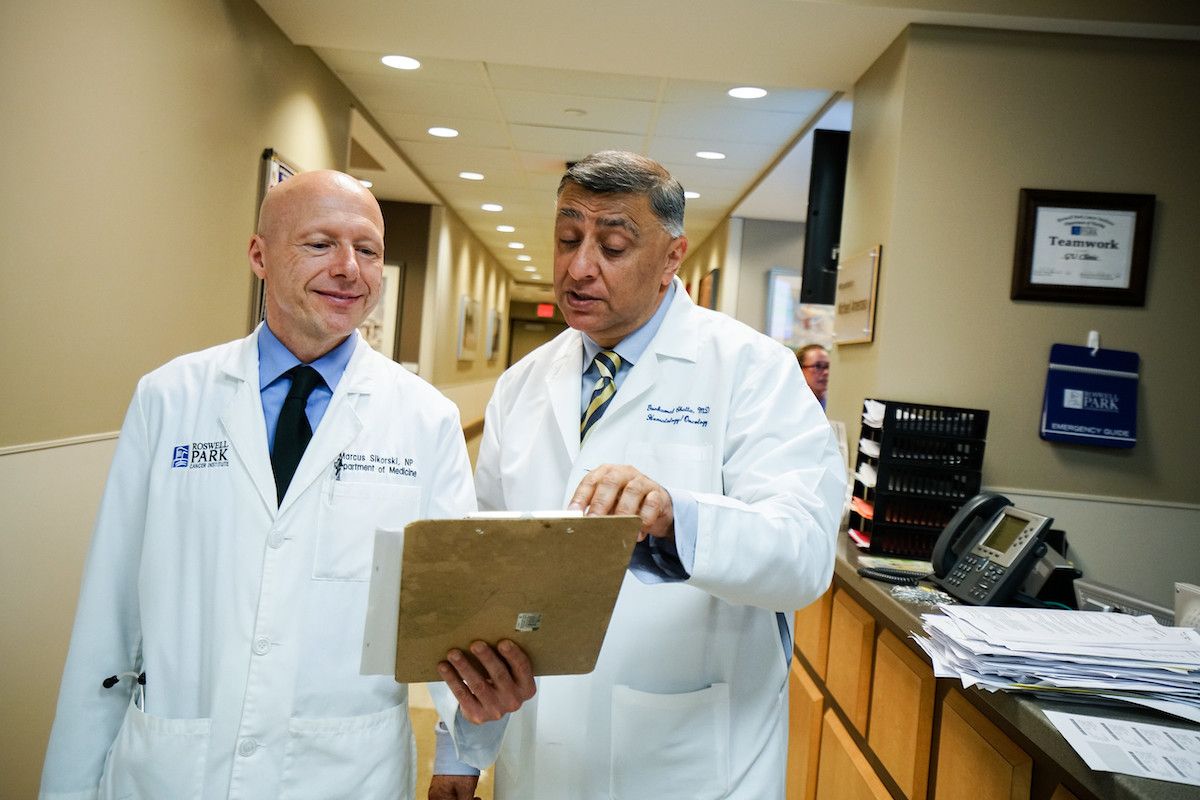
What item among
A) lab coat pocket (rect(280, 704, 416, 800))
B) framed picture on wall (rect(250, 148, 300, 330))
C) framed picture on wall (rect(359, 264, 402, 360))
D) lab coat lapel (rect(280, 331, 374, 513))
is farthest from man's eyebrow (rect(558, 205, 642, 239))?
framed picture on wall (rect(359, 264, 402, 360))

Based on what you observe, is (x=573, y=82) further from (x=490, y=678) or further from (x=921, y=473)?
(x=490, y=678)

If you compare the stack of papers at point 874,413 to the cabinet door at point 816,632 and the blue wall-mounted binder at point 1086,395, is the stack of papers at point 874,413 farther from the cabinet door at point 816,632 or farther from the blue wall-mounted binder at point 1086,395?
the blue wall-mounted binder at point 1086,395

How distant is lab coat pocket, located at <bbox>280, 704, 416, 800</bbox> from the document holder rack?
1.79 m

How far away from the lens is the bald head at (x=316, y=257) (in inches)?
53.9

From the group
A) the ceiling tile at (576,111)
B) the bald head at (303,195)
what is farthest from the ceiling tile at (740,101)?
the bald head at (303,195)

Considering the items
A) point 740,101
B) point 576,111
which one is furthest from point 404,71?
point 740,101

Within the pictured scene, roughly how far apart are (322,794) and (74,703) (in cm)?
40

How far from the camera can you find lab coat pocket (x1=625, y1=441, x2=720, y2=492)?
138cm

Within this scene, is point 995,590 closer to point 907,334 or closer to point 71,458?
point 907,334

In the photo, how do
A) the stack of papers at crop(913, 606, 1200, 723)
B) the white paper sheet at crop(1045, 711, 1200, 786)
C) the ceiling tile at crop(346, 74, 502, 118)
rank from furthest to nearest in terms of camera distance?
the ceiling tile at crop(346, 74, 502, 118), the stack of papers at crop(913, 606, 1200, 723), the white paper sheet at crop(1045, 711, 1200, 786)

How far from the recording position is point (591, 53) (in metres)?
3.68

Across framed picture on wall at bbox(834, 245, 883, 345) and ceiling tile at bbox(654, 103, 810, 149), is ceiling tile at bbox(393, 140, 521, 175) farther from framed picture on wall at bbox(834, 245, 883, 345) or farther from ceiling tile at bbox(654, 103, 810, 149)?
framed picture on wall at bbox(834, 245, 883, 345)

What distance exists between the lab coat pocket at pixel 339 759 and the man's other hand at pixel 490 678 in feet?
0.92

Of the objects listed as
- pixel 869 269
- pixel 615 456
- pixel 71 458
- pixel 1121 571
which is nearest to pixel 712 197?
pixel 869 269
